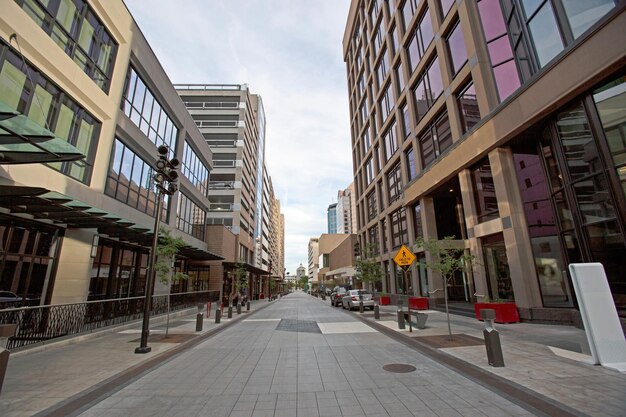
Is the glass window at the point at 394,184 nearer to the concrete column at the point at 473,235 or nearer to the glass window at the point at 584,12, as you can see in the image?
the concrete column at the point at 473,235

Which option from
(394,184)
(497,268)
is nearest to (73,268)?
(497,268)

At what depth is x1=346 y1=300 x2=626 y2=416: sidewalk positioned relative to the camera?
4996 mm

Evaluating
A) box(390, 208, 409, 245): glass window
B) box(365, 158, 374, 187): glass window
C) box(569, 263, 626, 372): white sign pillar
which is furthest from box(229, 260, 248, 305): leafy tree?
box(569, 263, 626, 372): white sign pillar

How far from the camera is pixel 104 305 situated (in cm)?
1333

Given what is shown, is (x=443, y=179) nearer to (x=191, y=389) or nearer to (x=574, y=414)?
(x=574, y=414)

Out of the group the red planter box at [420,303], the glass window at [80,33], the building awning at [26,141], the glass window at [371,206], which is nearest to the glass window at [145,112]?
the glass window at [80,33]

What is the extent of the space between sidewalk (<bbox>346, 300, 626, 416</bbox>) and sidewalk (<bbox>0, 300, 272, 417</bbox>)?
829 cm

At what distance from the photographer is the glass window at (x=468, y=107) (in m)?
17.8

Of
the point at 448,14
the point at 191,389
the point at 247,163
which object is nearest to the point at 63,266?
the point at 191,389

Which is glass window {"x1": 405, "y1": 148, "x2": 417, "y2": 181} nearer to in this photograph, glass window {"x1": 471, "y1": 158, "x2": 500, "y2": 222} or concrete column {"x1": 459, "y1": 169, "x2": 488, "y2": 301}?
concrete column {"x1": 459, "y1": 169, "x2": 488, "y2": 301}

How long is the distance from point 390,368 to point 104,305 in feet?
41.8

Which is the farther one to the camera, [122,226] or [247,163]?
[247,163]

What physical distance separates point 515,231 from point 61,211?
1885 centimetres

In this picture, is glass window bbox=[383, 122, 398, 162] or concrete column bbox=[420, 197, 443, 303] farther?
glass window bbox=[383, 122, 398, 162]
